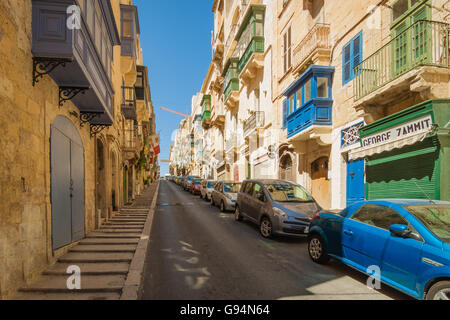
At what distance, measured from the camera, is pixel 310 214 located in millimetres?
8125

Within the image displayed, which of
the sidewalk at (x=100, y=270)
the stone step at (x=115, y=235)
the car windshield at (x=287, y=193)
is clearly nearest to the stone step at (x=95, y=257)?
the sidewalk at (x=100, y=270)

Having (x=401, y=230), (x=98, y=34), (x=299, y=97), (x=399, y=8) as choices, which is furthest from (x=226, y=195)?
(x=401, y=230)

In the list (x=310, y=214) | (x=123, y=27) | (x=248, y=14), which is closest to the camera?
(x=310, y=214)

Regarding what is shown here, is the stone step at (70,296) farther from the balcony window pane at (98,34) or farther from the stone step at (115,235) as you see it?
the balcony window pane at (98,34)

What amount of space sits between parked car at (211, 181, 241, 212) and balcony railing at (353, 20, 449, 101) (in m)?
7.72

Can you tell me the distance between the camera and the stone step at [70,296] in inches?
167

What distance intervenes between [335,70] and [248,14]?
11.4 metres

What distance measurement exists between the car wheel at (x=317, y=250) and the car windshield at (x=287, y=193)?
101 inches

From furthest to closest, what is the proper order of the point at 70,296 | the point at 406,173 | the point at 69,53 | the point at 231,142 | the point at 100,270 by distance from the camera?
1. the point at 231,142
2. the point at 406,173
3. the point at 100,270
4. the point at 69,53
5. the point at 70,296

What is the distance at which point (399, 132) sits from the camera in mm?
8031

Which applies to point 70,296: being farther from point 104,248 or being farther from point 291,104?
point 291,104

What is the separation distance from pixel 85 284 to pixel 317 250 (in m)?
4.59

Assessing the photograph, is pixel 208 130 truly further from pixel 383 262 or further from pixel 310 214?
pixel 383 262
